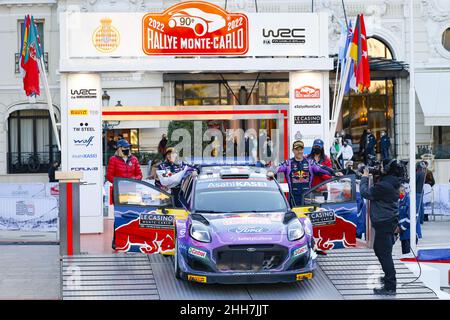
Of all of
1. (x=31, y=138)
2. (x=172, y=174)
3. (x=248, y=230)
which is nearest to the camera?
(x=248, y=230)

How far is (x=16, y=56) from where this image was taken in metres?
35.1

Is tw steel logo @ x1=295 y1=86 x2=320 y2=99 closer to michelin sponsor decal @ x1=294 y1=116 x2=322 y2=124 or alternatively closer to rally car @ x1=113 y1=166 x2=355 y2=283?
michelin sponsor decal @ x1=294 y1=116 x2=322 y2=124

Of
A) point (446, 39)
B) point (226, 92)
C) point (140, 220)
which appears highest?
point (446, 39)

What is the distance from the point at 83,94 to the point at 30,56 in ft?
12.8

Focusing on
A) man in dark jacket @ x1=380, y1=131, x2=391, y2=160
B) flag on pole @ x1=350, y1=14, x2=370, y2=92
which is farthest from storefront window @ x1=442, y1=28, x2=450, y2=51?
flag on pole @ x1=350, y1=14, x2=370, y2=92

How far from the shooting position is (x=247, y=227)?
10.9 metres

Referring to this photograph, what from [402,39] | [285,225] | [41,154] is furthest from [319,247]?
[41,154]

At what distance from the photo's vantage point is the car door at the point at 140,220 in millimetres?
12547

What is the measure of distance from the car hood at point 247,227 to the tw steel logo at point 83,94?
5.54 metres

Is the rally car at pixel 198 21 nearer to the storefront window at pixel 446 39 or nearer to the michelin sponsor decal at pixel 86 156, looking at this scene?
the michelin sponsor decal at pixel 86 156

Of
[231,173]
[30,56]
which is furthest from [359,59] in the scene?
[30,56]

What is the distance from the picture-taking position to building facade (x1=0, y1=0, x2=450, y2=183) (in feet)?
108

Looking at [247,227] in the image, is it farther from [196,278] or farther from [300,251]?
[196,278]

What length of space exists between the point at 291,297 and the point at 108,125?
19.7m
